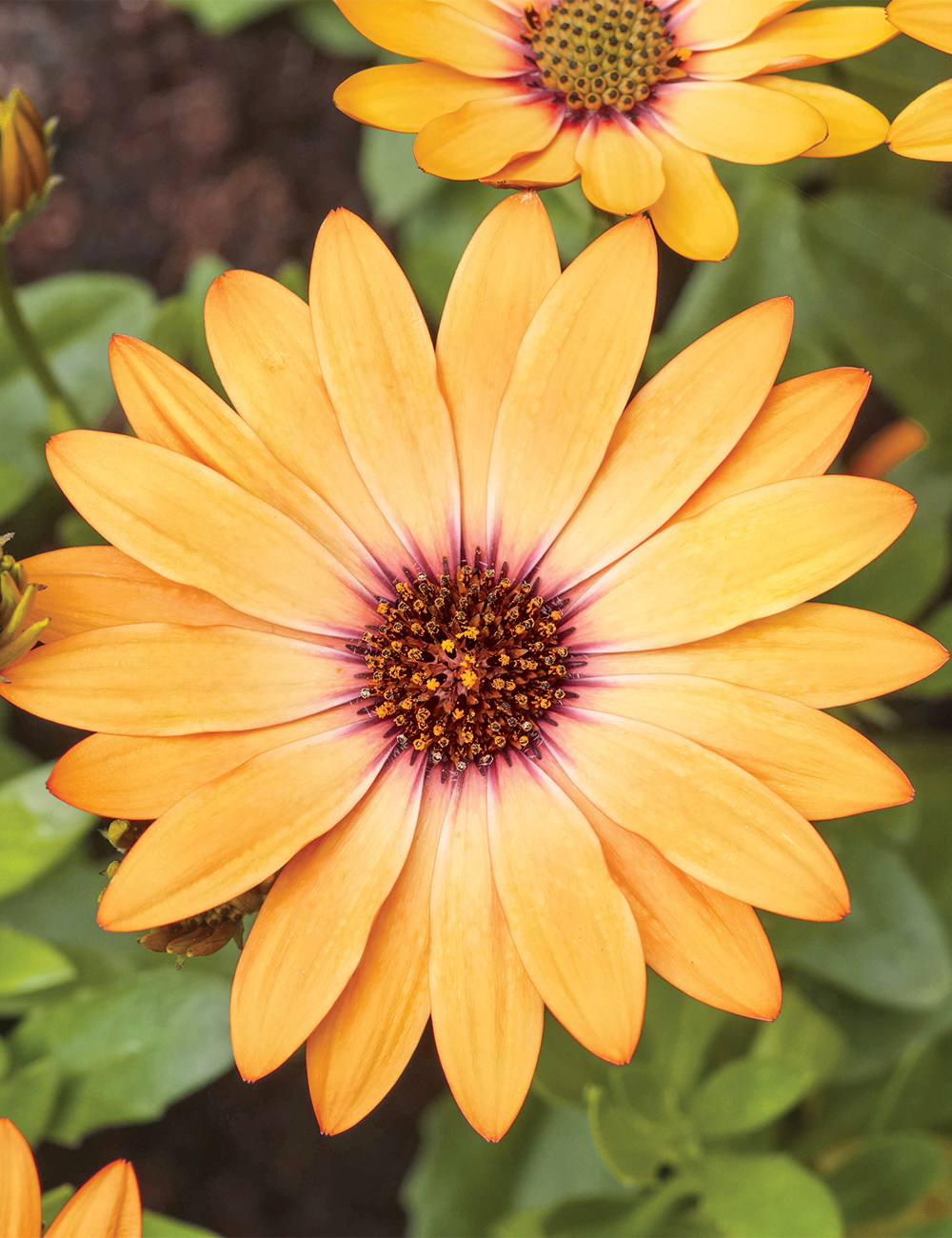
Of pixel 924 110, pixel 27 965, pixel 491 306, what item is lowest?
pixel 27 965

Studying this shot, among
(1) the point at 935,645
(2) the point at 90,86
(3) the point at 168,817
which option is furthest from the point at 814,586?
(2) the point at 90,86

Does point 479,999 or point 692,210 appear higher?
point 692,210

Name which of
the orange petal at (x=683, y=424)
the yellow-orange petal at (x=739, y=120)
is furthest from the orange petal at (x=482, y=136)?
the orange petal at (x=683, y=424)

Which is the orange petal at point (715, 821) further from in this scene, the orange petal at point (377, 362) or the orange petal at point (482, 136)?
the orange petal at point (482, 136)

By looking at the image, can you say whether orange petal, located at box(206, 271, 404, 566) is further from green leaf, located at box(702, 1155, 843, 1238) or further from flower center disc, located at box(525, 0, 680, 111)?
green leaf, located at box(702, 1155, 843, 1238)

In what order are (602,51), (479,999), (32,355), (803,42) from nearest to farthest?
(479,999), (803,42), (602,51), (32,355)

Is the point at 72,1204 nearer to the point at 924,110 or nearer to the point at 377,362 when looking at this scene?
the point at 377,362

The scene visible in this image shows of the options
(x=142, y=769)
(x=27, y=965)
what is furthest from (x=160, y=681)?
(x=27, y=965)
